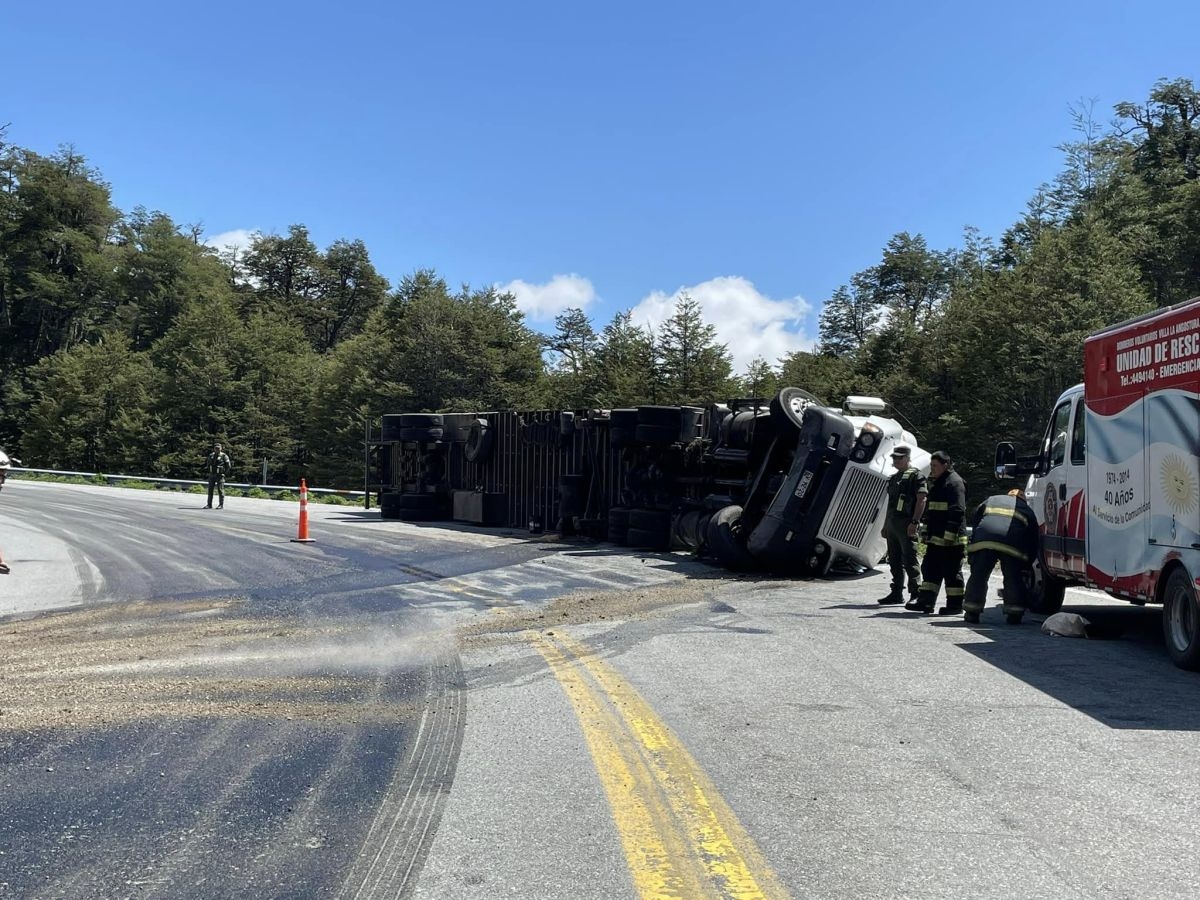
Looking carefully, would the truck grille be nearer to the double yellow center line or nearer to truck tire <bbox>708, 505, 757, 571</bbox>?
truck tire <bbox>708, 505, 757, 571</bbox>

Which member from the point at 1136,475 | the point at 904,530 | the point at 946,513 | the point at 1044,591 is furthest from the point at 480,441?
the point at 1136,475

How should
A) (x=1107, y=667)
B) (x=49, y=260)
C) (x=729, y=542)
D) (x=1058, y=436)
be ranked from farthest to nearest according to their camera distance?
(x=49, y=260), (x=729, y=542), (x=1058, y=436), (x=1107, y=667)

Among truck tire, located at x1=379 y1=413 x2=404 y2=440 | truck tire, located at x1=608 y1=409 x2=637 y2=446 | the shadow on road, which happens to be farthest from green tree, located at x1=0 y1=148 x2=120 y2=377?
the shadow on road

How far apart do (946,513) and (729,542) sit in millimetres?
3876

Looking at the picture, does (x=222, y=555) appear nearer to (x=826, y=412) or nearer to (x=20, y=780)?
(x=826, y=412)

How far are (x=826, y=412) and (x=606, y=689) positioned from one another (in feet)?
26.2

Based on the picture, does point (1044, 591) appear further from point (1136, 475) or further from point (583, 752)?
point (583, 752)

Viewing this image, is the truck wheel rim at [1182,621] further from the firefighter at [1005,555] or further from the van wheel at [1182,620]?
the firefighter at [1005,555]

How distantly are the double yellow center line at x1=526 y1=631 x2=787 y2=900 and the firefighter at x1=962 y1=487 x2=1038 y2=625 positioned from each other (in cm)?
500

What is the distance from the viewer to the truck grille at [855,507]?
13977mm

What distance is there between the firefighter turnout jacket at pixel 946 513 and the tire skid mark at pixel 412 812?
6463mm

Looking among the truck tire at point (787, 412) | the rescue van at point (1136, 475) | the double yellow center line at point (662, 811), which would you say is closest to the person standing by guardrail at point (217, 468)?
the truck tire at point (787, 412)

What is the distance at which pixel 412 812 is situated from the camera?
456cm

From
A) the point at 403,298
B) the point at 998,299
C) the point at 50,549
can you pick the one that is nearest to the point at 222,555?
the point at 50,549
